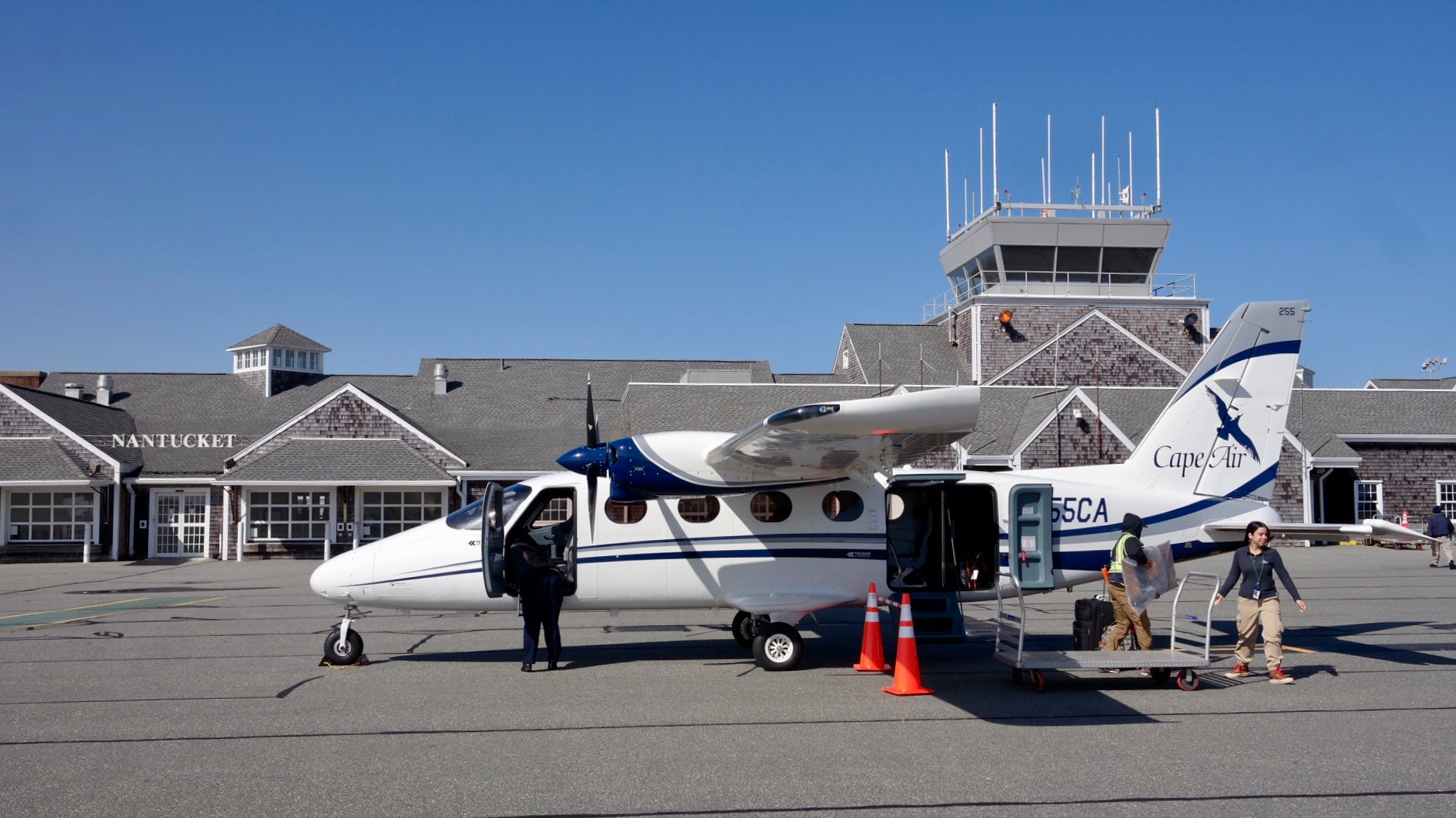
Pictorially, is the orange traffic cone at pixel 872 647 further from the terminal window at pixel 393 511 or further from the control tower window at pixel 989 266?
the control tower window at pixel 989 266

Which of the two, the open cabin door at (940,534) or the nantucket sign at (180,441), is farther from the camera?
the nantucket sign at (180,441)

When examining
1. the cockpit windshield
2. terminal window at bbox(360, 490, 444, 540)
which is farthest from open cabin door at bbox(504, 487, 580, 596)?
terminal window at bbox(360, 490, 444, 540)

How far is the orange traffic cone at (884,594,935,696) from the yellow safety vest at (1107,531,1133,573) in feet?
8.98

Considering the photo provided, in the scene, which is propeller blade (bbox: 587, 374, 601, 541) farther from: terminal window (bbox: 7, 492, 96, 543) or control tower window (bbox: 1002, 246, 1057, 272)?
control tower window (bbox: 1002, 246, 1057, 272)

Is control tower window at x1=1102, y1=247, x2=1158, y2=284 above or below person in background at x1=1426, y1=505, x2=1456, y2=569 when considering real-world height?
above

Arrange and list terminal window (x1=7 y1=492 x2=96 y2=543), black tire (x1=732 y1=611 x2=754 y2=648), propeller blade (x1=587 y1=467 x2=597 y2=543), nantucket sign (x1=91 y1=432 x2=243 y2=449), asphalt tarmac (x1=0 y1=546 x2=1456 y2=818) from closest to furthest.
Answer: asphalt tarmac (x1=0 y1=546 x2=1456 y2=818) < propeller blade (x1=587 y1=467 x2=597 y2=543) < black tire (x1=732 y1=611 x2=754 y2=648) < terminal window (x1=7 y1=492 x2=96 y2=543) < nantucket sign (x1=91 y1=432 x2=243 y2=449)

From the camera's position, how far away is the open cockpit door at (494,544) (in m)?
12.6

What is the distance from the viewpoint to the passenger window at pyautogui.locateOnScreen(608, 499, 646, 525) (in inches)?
528

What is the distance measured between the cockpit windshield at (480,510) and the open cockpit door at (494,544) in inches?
16.1

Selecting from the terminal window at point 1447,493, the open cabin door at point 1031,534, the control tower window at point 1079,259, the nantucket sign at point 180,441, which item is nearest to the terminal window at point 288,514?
the nantucket sign at point 180,441

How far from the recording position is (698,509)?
44.0 ft

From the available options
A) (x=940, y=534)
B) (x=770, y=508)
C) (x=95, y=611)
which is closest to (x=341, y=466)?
(x=95, y=611)

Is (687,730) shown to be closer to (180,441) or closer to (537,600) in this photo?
(537,600)

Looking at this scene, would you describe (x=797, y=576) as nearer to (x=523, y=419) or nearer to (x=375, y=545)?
(x=375, y=545)
